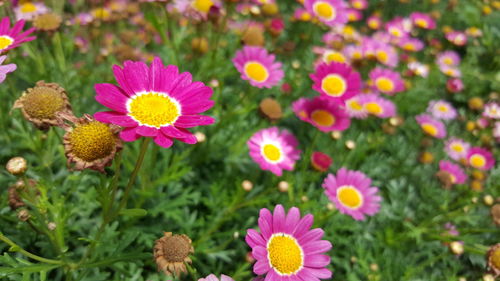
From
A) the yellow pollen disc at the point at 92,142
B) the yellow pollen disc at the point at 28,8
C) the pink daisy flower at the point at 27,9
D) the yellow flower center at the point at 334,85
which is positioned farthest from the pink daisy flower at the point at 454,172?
the yellow pollen disc at the point at 28,8

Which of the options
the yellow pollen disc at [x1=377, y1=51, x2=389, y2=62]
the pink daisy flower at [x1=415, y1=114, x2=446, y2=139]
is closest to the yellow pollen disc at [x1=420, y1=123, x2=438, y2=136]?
the pink daisy flower at [x1=415, y1=114, x2=446, y2=139]

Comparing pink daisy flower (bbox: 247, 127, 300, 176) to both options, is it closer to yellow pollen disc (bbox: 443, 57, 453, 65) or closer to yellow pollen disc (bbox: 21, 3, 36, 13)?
yellow pollen disc (bbox: 21, 3, 36, 13)

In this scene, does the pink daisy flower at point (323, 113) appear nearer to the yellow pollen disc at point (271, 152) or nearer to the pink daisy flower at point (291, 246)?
the yellow pollen disc at point (271, 152)

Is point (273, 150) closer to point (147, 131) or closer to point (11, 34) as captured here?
point (147, 131)

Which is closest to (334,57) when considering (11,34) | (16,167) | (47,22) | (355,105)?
(355,105)

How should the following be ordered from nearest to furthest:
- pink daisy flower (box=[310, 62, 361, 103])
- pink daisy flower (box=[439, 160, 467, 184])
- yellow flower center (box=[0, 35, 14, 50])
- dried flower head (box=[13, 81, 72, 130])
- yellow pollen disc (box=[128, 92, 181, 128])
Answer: yellow pollen disc (box=[128, 92, 181, 128])
dried flower head (box=[13, 81, 72, 130])
yellow flower center (box=[0, 35, 14, 50])
pink daisy flower (box=[310, 62, 361, 103])
pink daisy flower (box=[439, 160, 467, 184])

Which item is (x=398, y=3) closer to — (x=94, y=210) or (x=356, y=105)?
(x=356, y=105)
